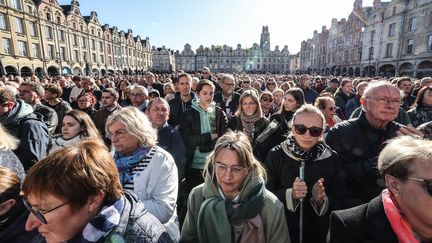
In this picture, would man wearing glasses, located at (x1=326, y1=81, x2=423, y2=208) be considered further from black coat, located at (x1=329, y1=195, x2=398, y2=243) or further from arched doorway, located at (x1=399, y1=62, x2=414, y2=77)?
arched doorway, located at (x1=399, y1=62, x2=414, y2=77)

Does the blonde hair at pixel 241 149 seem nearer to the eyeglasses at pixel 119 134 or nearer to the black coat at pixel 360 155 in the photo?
the eyeglasses at pixel 119 134

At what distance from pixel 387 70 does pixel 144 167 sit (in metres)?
40.6

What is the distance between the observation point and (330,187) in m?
2.60

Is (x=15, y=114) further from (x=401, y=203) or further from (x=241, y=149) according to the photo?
(x=401, y=203)

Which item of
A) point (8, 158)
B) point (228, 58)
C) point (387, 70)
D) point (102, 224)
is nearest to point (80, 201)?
point (102, 224)

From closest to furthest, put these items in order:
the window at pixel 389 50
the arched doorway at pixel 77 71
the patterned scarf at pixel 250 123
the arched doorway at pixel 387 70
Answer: the patterned scarf at pixel 250 123 → the arched doorway at pixel 387 70 → the window at pixel 389 50 → the arched doorway at pixel 77 71

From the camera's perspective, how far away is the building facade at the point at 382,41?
27.5m

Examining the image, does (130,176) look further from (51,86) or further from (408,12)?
(408,12)

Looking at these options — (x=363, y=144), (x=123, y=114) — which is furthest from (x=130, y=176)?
(x=363, y=144)

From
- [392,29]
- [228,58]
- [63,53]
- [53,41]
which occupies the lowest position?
[63,53]

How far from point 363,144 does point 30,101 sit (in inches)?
226

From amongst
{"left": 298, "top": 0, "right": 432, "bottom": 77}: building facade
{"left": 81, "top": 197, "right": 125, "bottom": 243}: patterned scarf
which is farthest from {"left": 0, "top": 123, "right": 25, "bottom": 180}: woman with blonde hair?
{"left": 298, "top": 0, "right": 432, "bottom": 77}: building facade

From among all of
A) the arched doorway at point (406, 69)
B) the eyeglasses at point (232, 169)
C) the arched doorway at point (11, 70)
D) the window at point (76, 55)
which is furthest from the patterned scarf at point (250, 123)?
the window at point (76, 55)

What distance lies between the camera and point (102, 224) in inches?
52.3
